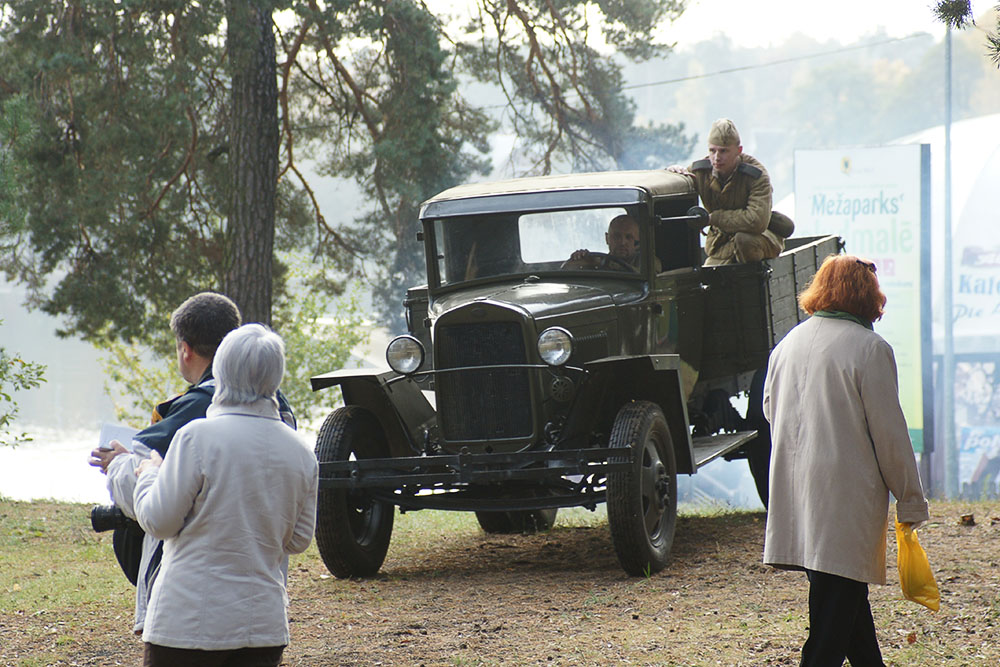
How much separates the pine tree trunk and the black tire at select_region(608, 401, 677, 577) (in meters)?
6.32

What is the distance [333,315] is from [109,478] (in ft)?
113

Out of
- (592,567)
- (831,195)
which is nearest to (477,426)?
(592,567)

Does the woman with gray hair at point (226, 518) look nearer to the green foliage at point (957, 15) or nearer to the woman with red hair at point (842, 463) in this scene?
the woman with red hair at point (842, 463)

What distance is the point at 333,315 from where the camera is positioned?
123ft

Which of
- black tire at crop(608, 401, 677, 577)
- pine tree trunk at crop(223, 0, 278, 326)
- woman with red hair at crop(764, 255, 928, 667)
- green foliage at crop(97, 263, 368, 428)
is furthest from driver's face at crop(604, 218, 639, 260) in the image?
green foliage at crop(97, 263, 368, 428)

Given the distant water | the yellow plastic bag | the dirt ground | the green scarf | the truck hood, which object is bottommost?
the distant water

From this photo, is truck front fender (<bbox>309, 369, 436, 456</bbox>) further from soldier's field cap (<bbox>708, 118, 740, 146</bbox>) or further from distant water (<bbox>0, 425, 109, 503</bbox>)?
distant water (<bbox>0, 425, 109, 503</bbox>)

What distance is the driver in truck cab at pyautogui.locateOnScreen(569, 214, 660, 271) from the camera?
25.5ft

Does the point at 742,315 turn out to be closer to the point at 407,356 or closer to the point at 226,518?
the point at 407,356

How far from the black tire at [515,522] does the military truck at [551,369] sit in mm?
1406

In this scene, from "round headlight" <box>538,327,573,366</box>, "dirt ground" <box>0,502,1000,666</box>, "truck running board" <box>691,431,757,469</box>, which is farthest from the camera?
"truck running board" <box>691,431,757,469</box>

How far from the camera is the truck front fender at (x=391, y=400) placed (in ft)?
24.0

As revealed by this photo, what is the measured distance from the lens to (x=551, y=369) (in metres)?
7.09

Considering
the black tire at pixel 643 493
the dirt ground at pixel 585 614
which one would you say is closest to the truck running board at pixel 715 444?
the black tire at pixel 643 493
